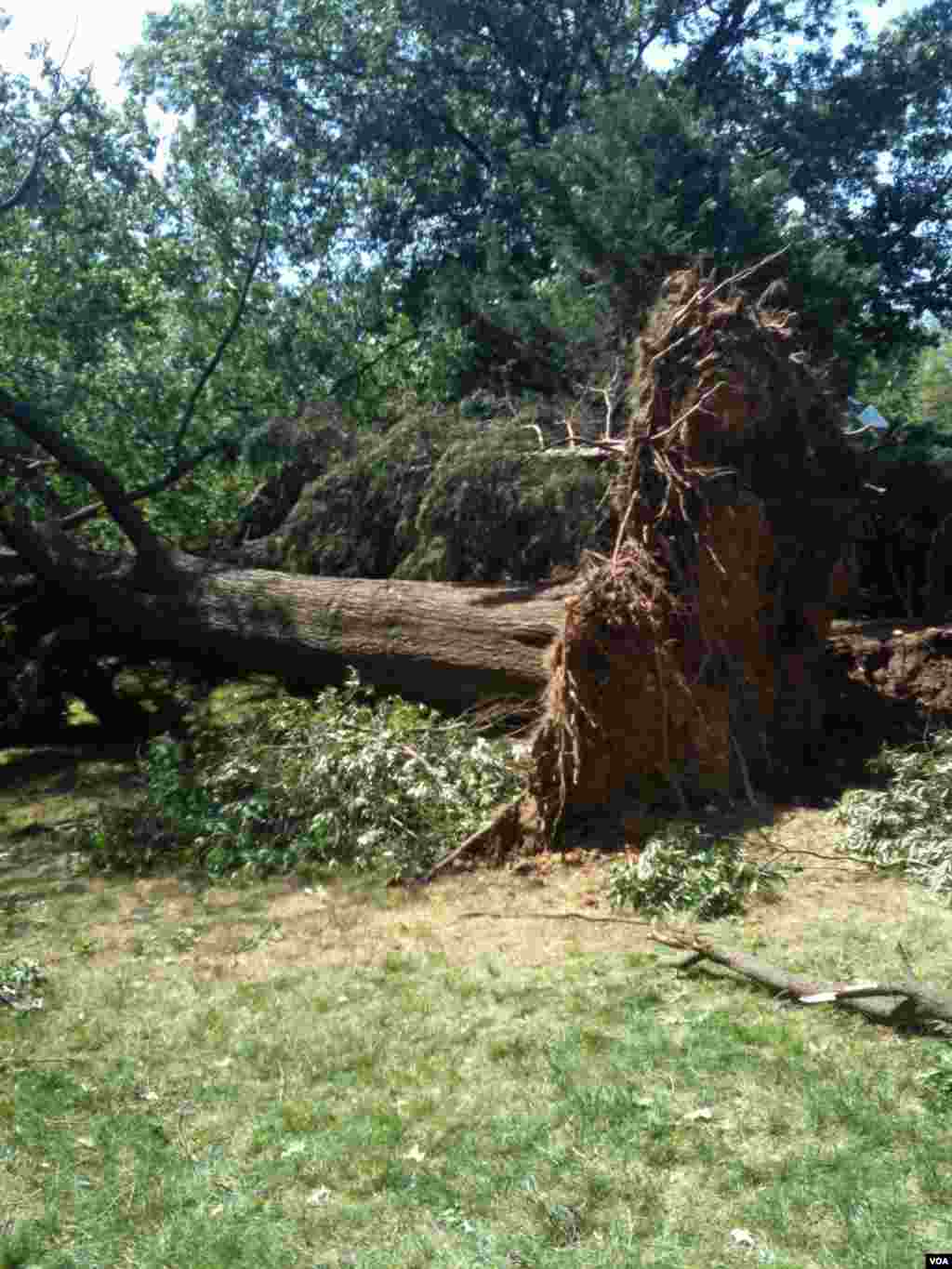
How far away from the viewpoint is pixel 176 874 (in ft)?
22.2

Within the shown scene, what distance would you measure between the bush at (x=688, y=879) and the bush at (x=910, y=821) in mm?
571

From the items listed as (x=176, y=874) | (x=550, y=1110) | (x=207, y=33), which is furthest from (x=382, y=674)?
(x=207, y=33)

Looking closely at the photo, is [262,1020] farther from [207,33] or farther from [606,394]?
[207,33]

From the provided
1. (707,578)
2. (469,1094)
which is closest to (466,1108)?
(469,1094)

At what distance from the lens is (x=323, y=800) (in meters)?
7.04

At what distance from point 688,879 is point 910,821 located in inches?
48.6

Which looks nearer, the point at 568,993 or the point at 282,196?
the point at 568,993

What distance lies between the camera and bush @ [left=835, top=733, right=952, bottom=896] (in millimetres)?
5887

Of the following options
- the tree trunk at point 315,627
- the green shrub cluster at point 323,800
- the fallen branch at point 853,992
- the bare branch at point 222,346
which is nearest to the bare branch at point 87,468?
the tree trunk at point 315,627

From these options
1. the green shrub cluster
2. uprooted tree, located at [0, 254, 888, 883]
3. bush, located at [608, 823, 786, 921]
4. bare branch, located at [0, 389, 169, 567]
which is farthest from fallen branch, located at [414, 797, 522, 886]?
bare branch, located at [0, 389, 169, 567]

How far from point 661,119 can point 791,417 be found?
671cm

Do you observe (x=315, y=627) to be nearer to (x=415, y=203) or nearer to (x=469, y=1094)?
(x=469, y=1094)

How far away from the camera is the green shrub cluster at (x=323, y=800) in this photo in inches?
263

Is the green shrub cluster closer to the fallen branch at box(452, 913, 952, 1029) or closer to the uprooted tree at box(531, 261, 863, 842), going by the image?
the uprooted tree at box(531, 261, 863, 842)
